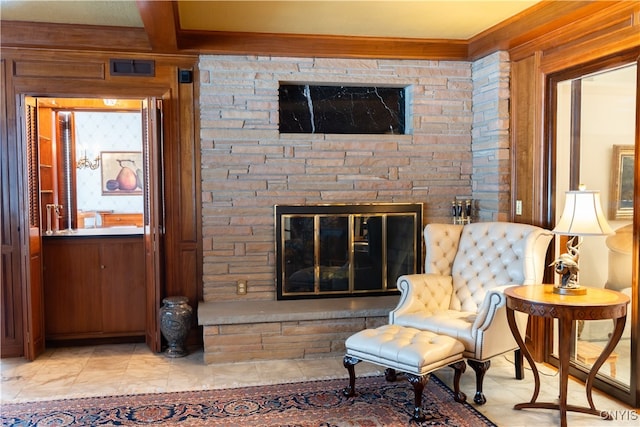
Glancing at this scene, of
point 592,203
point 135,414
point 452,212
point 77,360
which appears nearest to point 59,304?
point 77,360

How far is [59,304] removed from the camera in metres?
4.41

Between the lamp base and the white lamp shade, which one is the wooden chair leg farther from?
the white lamp shade

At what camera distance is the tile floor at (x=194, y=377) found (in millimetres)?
3141

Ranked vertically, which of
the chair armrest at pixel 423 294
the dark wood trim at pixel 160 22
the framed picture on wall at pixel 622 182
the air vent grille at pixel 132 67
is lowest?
the chair armrest at pixel 423 294

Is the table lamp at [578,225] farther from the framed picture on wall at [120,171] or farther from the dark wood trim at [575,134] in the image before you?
the framed picture on wall at [120,171]

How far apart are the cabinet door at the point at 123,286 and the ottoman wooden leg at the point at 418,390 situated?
8.28ft

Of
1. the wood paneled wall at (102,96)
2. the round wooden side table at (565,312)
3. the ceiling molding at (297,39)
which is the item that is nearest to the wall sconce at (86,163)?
the wood paneled wall at (102,96)

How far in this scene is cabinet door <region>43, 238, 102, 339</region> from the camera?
4387 mm

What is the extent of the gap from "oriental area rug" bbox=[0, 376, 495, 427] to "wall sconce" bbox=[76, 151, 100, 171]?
5369mm

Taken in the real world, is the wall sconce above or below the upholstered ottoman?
above

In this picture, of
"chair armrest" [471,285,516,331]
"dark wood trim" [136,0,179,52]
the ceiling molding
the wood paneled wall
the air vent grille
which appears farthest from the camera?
the air vent grille

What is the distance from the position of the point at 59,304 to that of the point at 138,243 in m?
0.80

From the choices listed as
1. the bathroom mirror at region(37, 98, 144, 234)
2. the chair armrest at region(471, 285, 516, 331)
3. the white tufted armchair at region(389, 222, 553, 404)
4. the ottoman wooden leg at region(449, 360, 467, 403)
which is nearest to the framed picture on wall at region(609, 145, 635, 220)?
the white tufted armchair at region(389, 222, 553, 404)

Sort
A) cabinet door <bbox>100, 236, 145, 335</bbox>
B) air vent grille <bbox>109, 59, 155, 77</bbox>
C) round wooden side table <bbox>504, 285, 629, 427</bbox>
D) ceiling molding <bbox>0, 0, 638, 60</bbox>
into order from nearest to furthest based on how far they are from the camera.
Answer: round wooden side table <bbox>504, 285, 629, 427</bbox> < ceiling molding <bbox>0, 0, 638, 60</bbox> < air vent grille <bbox>109, 59, 155, 77</bbox> < cabinet door <bbox>100, 236, 145, 335</bbox>
